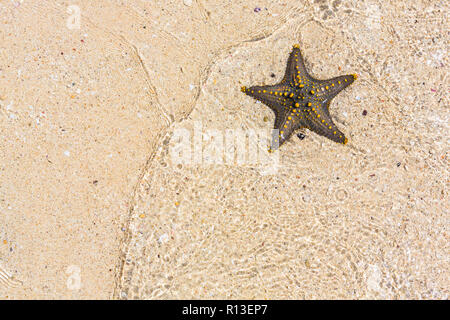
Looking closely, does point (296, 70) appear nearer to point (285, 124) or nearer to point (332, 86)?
point (332, 86)

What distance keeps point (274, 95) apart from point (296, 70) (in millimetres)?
501

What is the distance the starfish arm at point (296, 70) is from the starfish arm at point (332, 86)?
217mm

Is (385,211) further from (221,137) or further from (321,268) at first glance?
(221,137)

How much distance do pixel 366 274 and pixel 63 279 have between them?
4666mm

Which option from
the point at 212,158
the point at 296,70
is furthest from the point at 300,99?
the point at 212,158

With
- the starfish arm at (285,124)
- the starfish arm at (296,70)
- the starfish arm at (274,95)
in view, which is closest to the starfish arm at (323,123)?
the starfish arm at (285,124)

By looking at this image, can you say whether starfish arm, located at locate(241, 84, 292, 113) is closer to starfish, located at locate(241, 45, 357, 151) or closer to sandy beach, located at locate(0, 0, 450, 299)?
starfish, located at locate(241, 45, 357, 151)

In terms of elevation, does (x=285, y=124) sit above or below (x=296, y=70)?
below

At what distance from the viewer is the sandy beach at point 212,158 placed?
432cm

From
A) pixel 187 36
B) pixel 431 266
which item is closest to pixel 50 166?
pixel 187 36

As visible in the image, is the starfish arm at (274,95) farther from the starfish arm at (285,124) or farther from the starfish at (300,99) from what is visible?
the starfish arm at (285,124)

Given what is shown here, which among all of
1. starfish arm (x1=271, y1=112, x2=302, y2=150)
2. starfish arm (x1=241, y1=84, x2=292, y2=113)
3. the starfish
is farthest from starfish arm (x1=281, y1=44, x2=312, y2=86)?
starfish arm (x1=271, y1=112, x2=302, y2=150)

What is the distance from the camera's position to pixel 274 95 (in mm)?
4070

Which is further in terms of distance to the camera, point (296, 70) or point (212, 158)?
point (212, 158)
